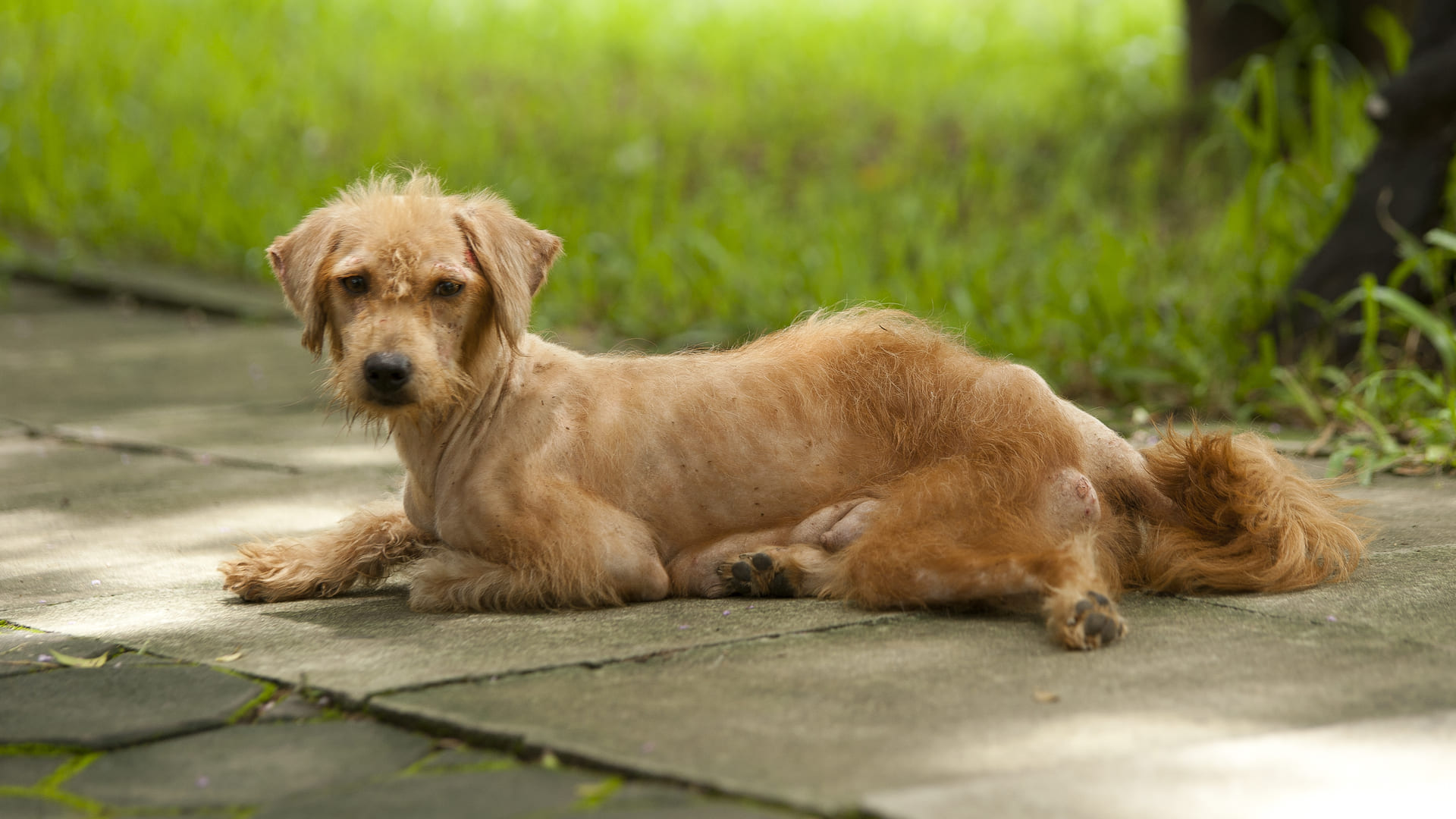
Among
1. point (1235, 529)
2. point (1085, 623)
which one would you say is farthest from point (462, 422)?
point (1235, 529)

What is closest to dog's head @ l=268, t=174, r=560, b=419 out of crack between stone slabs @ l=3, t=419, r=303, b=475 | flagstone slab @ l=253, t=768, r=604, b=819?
flagstone slab @ l=253, t=768, r=604, b=819

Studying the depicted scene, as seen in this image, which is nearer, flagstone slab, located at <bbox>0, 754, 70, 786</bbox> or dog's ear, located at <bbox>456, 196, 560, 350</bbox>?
flagstone slab, located at <bbox>0, 754, 70, 786</bbox>

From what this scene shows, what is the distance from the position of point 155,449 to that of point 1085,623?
3725 mm

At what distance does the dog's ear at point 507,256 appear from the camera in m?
3.31

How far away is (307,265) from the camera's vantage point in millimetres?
Answer: 3334

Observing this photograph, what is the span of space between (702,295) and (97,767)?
186 inches

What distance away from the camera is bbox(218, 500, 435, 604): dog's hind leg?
11.5 ft

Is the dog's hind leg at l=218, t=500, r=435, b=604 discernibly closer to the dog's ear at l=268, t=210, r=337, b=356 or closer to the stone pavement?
→ the stone pavement

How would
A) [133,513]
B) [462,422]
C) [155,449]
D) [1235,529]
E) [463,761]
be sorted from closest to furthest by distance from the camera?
[463,761] < [1235,529] < [462,422] < [133,513] < [155,449]

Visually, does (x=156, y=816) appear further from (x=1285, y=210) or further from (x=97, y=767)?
(x=1285, y=210)

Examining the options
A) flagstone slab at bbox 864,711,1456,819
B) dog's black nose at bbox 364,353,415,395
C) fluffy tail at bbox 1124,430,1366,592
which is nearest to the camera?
flagstone slab at bbox 864,711,1456,819

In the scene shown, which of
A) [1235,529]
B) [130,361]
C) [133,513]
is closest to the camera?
[1235,529]

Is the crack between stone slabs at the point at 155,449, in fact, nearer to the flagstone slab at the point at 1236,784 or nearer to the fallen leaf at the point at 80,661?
the fallen leaf at the point at 80,661

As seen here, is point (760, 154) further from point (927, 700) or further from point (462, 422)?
point (927, 700)
